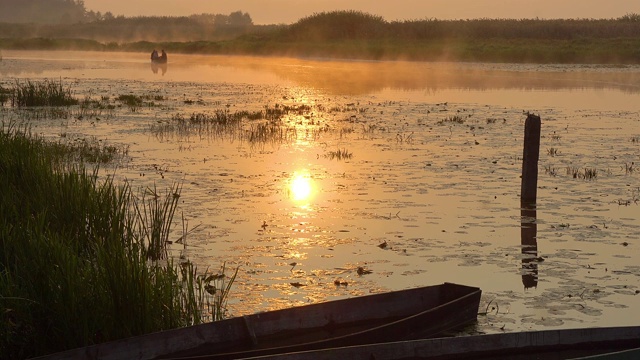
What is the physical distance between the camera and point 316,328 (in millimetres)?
8258

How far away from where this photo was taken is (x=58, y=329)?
7.53 metres

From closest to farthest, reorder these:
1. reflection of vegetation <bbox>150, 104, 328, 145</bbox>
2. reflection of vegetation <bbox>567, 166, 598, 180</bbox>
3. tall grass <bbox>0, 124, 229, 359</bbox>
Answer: tall grass <bbox>0, 124, 229, 359</bbox>, reflection of vegetation <bbox>567, 166, 598, 180</bbox>, reflection of vegetation <bbox>150, 104, 328, 145</bbox>

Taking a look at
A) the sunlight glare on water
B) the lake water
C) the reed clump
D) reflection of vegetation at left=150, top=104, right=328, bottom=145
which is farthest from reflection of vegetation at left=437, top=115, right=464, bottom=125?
the reed clump

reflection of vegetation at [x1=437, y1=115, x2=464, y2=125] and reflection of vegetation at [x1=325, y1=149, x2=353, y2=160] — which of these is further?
reflection of vegetation at [x1=437, y1=115, x2=464, y2=125]

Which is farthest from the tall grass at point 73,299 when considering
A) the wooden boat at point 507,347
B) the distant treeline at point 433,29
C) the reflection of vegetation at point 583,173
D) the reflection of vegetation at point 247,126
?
the distant treeline at point 433,29

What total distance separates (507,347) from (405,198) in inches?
303

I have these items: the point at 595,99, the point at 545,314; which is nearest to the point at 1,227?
the point at 545,314

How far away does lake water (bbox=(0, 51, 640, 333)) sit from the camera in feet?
33.8

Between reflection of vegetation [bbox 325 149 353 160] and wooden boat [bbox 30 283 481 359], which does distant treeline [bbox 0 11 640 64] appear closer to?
reflection of vegetation [bbox 325 149 353 160]

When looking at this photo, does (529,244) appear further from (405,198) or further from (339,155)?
(339,155)

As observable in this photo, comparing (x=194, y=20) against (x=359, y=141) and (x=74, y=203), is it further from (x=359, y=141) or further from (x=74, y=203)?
(x=74, y=203)

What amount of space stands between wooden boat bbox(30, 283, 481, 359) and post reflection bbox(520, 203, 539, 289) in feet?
6.20

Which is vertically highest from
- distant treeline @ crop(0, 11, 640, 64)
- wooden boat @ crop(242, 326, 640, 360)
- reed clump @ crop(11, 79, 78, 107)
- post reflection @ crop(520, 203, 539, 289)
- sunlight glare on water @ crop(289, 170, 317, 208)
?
distant treeline @ crop(0, 11, 640, 64)

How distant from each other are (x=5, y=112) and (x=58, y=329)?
19.9 metres
